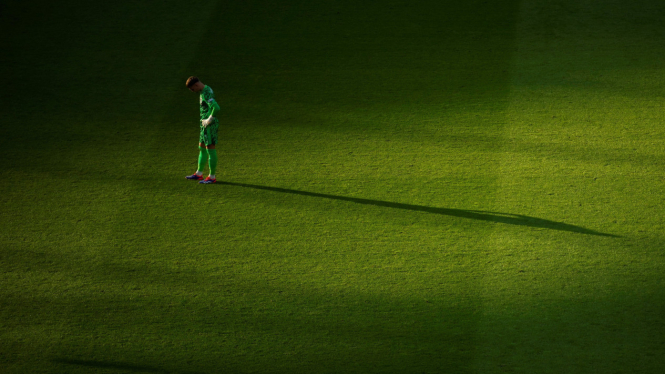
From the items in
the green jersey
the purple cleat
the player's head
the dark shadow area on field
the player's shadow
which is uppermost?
the player's head

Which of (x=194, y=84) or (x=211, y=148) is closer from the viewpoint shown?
(x=194, y=84)

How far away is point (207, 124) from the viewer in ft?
22.4

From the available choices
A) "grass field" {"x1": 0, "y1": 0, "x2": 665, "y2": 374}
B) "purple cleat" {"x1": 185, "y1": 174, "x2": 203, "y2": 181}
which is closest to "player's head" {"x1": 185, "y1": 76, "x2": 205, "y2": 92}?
"purple cleat" {"x1": 185, "y1": 174, "x2": 203, "y2": 181}

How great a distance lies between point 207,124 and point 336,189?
1.58 meters

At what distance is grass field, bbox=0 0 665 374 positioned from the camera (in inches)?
203

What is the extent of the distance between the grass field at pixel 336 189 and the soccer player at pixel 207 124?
11.4 inches

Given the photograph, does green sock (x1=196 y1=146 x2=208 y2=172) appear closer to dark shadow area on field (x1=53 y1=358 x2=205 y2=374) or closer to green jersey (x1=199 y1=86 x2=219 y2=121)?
green jersey (x1=199 y1=86 x2=219 y2=121)

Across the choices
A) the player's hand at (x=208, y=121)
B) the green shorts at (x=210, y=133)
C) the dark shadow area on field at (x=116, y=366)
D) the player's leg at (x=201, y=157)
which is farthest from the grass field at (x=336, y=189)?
the player's hand at (x=208, y=121)

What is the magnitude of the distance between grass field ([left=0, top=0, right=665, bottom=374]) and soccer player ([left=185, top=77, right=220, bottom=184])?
291 millimetres

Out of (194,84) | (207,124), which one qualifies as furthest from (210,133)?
(194,84)

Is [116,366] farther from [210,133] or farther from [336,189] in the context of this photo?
[336,189]

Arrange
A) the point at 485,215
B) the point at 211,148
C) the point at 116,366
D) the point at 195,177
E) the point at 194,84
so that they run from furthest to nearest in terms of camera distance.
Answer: the point at 195,177, the point at 211,148, the point at 194,84, the point at 485,215, the point at 116,366

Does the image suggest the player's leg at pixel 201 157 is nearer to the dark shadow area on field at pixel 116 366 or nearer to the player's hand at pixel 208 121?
the player's hand at pixel 208 121

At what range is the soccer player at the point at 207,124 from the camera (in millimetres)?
6776
